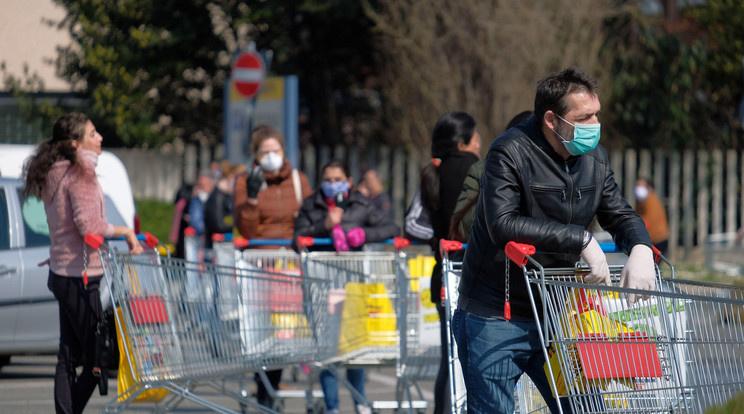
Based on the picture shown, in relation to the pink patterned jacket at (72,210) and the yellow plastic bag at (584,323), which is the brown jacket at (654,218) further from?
the yellow plastic bag at (584,323)

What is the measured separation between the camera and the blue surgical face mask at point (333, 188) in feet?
26.6

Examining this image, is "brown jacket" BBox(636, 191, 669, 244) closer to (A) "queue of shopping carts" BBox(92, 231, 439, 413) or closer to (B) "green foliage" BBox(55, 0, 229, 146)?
(A) "queue of shopping carts" BBox(92, 231, 439, 413)

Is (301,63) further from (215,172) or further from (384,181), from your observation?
(215,172)

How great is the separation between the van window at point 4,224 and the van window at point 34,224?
0.13 meters

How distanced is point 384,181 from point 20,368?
10.6m

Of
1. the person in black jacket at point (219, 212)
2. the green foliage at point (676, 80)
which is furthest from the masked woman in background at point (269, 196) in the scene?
the green foliage at point (676, 80)

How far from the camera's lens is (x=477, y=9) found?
18062mm

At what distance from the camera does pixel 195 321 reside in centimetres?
577

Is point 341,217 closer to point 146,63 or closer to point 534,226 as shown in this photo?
point 534,226

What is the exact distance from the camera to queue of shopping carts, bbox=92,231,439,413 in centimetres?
562

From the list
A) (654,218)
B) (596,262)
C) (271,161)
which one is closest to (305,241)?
(271,161)

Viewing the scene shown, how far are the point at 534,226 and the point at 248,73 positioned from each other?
9.62 meters

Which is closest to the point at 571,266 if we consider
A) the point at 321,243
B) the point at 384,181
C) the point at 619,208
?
the point at 619,208

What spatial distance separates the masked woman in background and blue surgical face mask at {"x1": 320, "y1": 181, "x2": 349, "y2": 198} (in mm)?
328
